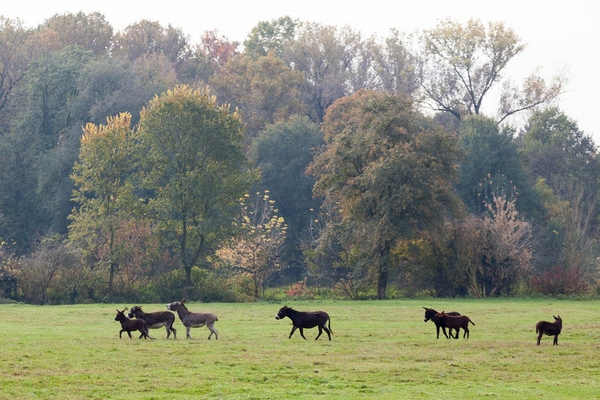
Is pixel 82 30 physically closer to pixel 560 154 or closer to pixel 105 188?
pixel 105 188

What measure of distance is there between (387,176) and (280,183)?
29.3 meters

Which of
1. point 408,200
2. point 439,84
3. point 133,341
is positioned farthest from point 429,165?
point 439,84

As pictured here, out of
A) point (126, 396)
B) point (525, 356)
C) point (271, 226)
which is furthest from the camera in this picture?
point (271, 226)

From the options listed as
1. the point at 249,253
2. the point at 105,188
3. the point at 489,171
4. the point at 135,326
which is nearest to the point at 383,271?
the point at 249,253

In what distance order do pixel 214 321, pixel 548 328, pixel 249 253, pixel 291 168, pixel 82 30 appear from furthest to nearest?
pixel 82 30
pixel 291 168
pixel 249 253
pixel 214 321
pixel 548 328

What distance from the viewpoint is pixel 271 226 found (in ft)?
227

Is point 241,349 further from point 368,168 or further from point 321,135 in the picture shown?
point 321,135

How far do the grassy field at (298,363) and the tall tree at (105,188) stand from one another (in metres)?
25.7

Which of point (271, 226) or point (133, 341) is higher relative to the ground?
point (271, 226)

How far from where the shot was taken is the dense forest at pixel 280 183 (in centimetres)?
5953

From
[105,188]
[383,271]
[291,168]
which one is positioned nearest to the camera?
[383,271]

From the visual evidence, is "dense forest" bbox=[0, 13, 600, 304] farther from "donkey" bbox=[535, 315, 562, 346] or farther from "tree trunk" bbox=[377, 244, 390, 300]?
"donkey" bbox=[535, 315, 562, 346]

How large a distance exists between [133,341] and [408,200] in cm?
3024

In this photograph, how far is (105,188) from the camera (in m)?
63.3
